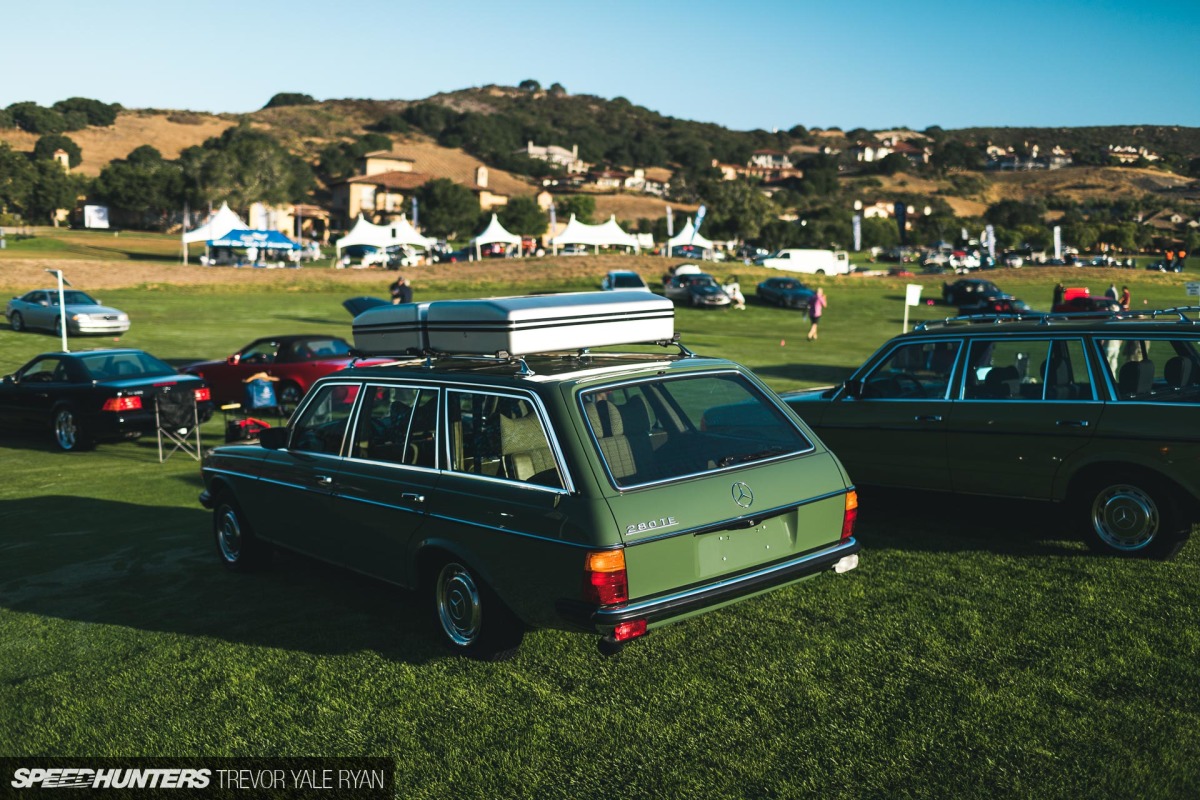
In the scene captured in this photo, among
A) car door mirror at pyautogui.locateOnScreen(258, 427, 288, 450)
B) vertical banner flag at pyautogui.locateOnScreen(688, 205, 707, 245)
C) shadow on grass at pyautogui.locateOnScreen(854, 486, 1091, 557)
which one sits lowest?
shadow on grass at pyautogui.locateOnScreen(854, 486, 1091, 557)

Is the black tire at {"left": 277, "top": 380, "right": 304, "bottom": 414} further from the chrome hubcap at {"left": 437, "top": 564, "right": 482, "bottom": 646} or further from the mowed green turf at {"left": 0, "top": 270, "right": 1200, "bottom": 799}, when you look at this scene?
the chrome hubcap at {"left": 437, "top": 564, "right": 482, "bottom": 646}

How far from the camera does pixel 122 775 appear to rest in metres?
4.52

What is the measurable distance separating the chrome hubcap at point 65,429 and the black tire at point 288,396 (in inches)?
126

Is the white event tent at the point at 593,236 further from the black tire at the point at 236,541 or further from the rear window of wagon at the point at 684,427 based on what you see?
the rear window of wagon at the point at 684,427

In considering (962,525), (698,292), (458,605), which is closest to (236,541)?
(458,605)

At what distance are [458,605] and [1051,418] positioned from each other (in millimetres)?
4456

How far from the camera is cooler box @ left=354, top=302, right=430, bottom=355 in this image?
6.51 m

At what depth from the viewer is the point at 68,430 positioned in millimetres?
14383

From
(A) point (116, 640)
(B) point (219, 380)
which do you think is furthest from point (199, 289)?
(A) point (116, 640)

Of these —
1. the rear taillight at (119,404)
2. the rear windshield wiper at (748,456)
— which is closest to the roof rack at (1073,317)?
the rear windshield wiper at (748,456)

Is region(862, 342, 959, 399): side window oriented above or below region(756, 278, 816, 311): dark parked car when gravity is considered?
above

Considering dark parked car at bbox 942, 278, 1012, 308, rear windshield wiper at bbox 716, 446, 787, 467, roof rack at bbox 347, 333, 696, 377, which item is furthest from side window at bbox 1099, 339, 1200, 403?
dark parked car at bbox 942, 278, 1012, 308

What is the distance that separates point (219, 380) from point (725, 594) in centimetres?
1476

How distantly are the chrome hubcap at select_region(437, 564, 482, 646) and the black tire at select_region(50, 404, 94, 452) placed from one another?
33.9 feet
